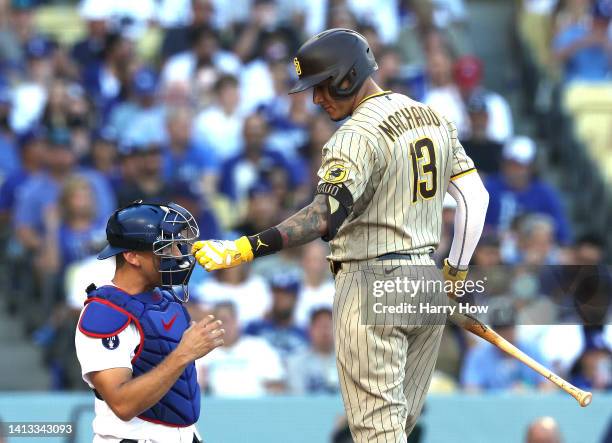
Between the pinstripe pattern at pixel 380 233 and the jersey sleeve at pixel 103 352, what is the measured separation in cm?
80

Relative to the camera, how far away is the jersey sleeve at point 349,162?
14.5 feet

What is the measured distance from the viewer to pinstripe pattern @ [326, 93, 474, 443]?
4.54 meters

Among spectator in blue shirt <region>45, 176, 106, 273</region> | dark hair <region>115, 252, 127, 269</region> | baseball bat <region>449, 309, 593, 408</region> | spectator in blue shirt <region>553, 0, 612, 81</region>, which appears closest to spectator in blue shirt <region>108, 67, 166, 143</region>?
spectator in blue shirt <region>45, 176, 106, 273</region>

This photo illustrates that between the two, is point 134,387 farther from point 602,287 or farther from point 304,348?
point 304,348

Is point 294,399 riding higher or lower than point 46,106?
lower

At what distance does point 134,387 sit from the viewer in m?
4.31

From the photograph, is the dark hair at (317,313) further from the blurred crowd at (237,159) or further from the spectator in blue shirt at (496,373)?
the spectator in blue shirt at (496,373)

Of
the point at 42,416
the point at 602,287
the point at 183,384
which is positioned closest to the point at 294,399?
the point at 42,416

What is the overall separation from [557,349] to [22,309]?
13.3ft

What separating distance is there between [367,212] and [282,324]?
417 cm

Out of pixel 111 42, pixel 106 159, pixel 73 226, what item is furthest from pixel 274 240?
pixel 111 42

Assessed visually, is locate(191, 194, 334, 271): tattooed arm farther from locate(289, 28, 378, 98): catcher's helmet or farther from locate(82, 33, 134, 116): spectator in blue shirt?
locate(82, 33, 134, 116): spectator in blue shirt

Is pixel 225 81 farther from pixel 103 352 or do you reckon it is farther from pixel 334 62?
pixel 103 352

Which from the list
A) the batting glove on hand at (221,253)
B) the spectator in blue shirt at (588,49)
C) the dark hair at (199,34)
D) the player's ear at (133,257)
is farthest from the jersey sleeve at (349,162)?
the spectator in blue shirt at (588,49)
